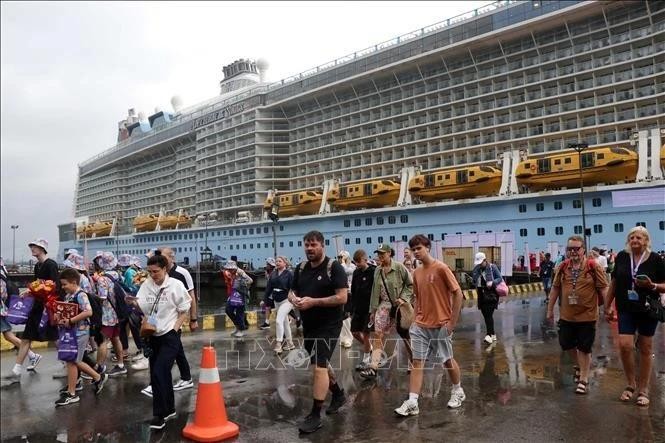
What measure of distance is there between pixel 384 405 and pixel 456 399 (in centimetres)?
70

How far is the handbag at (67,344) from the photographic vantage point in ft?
17.6

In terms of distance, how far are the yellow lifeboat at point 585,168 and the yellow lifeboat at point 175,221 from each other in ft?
133

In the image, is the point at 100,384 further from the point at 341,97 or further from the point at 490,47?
the point at 341,97

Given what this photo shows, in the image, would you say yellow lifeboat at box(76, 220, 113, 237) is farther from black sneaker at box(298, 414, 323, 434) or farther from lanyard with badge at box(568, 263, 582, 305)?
lanyard with badge at box(568, 263, 582, 305)

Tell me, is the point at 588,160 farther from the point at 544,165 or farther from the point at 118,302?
the point at 118,302

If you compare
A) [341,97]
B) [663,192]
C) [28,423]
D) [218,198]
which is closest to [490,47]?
[341,97]

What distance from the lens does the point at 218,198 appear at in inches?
2271

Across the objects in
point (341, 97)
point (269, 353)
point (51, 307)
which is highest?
point (341, 97)

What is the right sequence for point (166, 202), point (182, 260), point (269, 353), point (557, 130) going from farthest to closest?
point (166, 202) < point (182, 260) < point (557, 130) < point (269, 353)

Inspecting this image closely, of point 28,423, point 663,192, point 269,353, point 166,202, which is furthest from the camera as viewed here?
point 166,202

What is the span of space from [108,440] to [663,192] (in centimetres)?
2838

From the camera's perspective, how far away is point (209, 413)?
14.2 ft

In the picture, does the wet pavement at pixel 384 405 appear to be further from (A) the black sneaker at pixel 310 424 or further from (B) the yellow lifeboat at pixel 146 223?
(B) the yellow lifeboat at pixel 146 223

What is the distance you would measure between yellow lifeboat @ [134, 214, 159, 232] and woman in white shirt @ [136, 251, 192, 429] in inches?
2491
